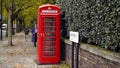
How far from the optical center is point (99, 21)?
7.38 m

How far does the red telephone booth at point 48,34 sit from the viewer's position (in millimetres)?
12352

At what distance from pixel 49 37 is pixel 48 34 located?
13 cm

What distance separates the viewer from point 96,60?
7.80 m

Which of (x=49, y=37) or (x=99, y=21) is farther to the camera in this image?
(x=49, y=37)

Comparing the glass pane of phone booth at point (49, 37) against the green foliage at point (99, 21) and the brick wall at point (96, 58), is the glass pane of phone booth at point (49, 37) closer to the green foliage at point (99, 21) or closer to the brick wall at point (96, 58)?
the green foliage at point (99, 21)

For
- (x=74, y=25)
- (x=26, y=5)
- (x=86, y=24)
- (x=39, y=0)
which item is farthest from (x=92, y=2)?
(x=26, y=5)

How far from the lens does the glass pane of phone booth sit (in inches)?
490

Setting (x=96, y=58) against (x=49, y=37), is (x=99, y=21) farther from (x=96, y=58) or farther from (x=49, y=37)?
(x=49, y=37)

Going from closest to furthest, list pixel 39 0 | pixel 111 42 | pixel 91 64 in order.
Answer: pixel 111 42 < pixel 91 64 < pixel 39 0

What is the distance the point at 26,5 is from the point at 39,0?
1.99 metres

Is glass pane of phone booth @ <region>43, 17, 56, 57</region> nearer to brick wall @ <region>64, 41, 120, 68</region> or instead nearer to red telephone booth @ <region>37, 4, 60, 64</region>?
red telephone booth @ <region>37, 4, 60, 64</region>

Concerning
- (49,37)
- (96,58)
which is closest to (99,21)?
(96,58)

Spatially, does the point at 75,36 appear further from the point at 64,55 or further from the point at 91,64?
the point at 64,55

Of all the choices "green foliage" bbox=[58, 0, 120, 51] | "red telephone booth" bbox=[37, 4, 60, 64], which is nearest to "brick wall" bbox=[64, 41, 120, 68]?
"green foliage" bbox=[58, 0, 120, 51]
